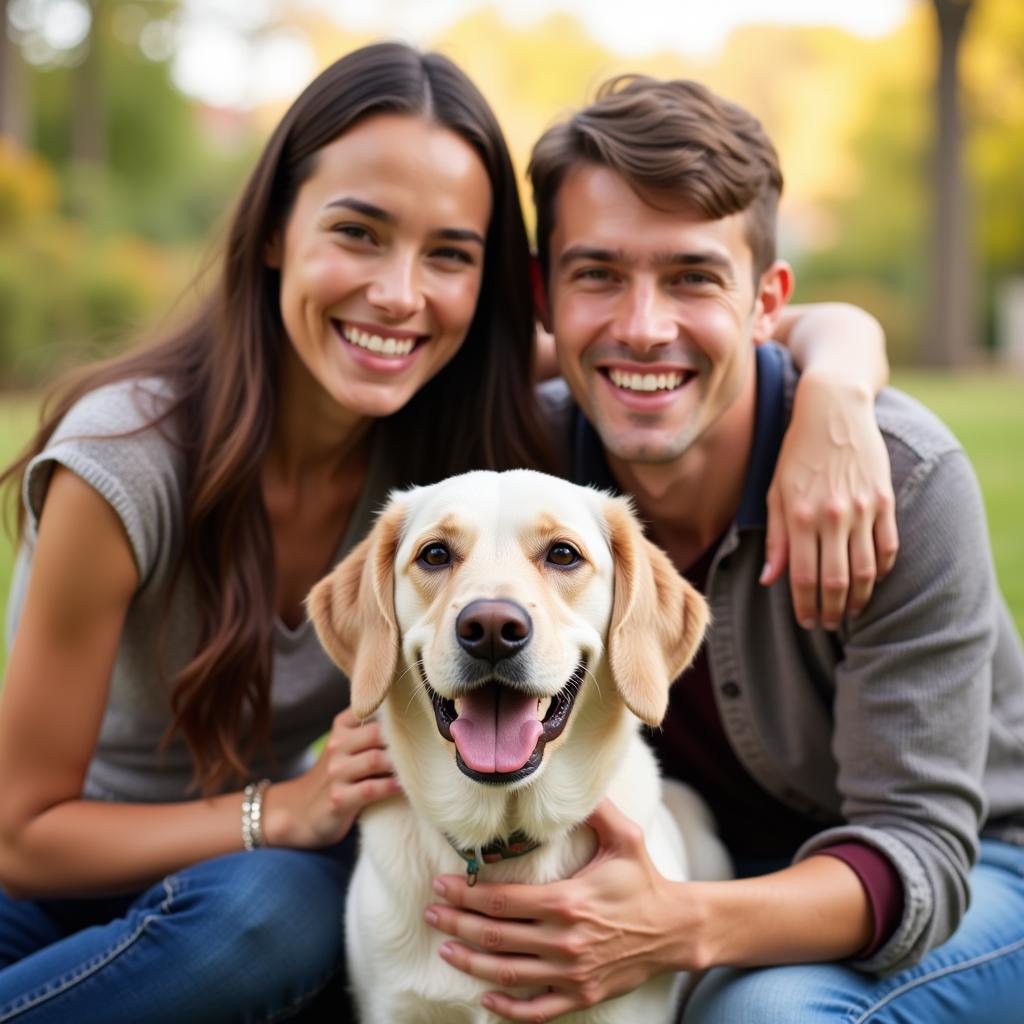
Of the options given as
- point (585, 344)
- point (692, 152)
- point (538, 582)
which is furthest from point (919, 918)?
point (692, 152)

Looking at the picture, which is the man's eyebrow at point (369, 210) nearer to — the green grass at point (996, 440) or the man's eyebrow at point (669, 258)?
the man's eyebrow at point (669, 258)

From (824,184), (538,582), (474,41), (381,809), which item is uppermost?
(474,41)

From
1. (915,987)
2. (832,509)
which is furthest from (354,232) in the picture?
(915,987)

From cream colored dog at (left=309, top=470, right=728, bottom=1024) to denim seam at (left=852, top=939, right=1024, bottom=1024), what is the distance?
1.39 ft

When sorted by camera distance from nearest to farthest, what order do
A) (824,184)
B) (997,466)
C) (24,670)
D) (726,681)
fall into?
(24,670), (726,681), (997,466), (824,184)

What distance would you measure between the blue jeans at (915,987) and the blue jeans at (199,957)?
0.87 metres

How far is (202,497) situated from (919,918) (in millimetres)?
1825

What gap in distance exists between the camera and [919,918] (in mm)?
2699

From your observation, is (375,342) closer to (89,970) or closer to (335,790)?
(335,790)

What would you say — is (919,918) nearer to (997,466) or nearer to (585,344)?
(585,344)

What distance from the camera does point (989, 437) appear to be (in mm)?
12344

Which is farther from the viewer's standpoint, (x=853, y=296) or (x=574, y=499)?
(x=853, y=296)

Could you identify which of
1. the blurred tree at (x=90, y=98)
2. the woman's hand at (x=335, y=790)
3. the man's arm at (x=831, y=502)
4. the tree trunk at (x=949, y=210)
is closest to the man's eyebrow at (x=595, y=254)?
the man's arm at (x=831, y=502)

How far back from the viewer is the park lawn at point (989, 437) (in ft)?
23.6
